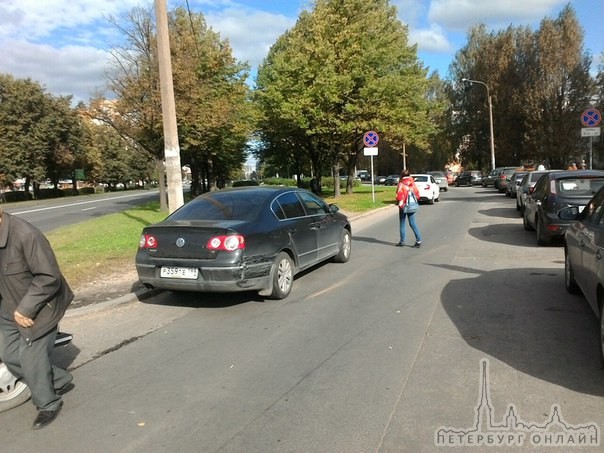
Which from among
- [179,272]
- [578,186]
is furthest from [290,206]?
[578,186]

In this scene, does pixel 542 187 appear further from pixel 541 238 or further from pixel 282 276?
pixel 282 276

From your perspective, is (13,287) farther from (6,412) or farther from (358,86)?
(358,86)

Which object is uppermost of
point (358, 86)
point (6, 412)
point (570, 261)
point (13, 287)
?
point (358, 86)

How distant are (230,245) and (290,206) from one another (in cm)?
176

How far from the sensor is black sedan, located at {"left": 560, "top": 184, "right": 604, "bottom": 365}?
14.4 feet

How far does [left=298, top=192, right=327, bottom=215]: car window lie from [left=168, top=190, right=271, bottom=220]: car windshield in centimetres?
95

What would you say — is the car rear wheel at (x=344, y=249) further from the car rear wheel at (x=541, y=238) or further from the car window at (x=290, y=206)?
the car rear wheel at (x=541, y=238)

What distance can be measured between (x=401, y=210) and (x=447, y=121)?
5293 centimetres

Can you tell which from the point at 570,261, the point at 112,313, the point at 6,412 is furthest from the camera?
the point at 112,313

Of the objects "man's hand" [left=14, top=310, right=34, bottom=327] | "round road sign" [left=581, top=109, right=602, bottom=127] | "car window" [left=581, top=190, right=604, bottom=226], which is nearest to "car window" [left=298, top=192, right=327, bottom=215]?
"car window" [left=581, top=190, right=604, bottom=226]

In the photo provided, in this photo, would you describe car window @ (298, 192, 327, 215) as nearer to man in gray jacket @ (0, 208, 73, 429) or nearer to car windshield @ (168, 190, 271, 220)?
car windshield @ (168, 190, 271, 220)

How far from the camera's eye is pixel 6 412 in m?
3.95

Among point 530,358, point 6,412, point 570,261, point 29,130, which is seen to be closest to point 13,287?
point 6,412

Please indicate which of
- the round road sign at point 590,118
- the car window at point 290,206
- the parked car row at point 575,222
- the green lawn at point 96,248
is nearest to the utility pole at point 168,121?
the green lawn at point 96,248
